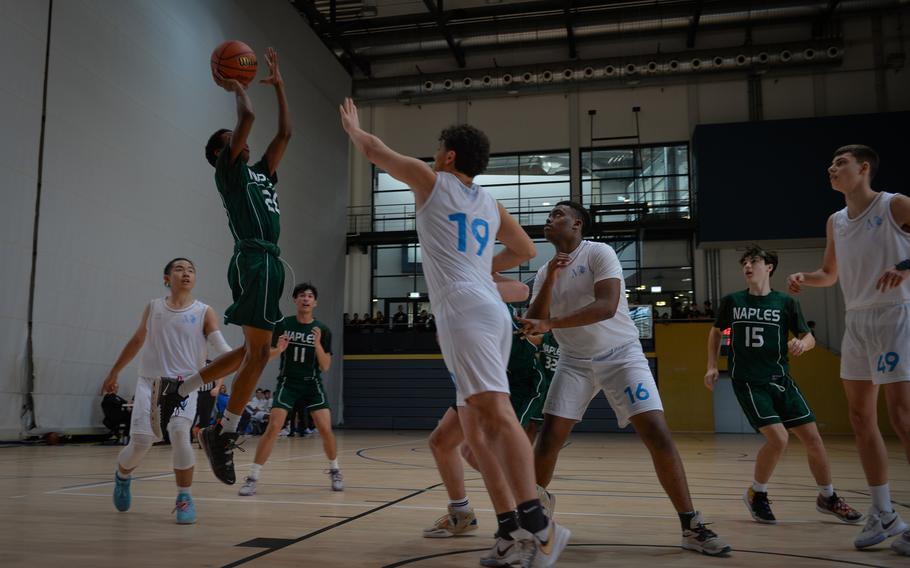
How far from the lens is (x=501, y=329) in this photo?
126 inches

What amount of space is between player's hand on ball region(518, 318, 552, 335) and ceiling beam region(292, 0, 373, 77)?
19.7 metres

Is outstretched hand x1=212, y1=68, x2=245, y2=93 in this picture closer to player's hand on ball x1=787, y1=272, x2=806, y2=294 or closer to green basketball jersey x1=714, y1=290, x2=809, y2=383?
player's hand on ball x1=787, y1=272, x2=806, y2=294

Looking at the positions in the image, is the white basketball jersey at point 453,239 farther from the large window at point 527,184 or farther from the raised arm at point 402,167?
the large window at point 527,184

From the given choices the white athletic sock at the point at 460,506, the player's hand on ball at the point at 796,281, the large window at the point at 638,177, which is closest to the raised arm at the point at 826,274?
the player's hand on ball at the point at 796,281

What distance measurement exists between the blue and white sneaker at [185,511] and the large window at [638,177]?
19467 mm

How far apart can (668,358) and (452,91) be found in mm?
10336

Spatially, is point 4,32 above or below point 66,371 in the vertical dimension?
above

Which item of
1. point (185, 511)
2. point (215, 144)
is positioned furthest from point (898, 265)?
point (185, 511)

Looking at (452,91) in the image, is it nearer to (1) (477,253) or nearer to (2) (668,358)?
(2) (668,358)

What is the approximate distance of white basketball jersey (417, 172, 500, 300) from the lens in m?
3.26

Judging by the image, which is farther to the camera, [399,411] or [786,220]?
[399,411]

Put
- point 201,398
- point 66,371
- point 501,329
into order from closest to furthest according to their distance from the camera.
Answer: point 501,329 → point 201,398 → point 66,371

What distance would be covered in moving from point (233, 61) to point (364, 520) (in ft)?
10.3

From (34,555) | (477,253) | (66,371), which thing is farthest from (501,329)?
(66,371)
